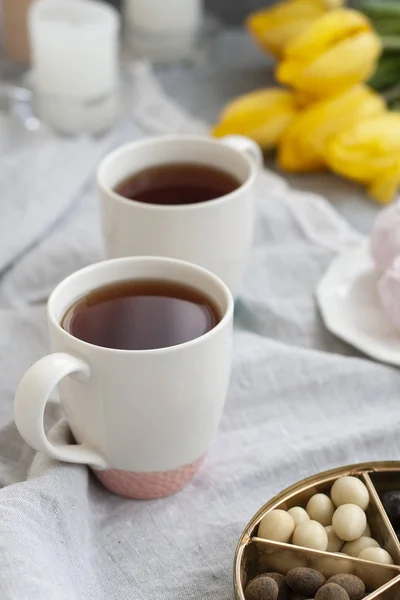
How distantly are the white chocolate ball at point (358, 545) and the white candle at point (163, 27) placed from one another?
83cm

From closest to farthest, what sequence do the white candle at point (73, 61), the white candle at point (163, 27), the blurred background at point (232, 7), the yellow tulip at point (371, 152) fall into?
the yellow tulip at point (371, 152) → the white candle at point (73, 61) → the white candle at point (163, 27) → the blurred background at point (232, 7)

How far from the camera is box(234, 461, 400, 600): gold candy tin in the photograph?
481mm

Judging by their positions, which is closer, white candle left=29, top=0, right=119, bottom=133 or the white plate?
the white plate

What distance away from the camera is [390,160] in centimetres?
90

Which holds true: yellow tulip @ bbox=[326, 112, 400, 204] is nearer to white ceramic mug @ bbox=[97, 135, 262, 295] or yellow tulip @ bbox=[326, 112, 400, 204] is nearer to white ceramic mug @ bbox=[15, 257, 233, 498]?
white ceramic mug @ bbox=[97, 135, 262, 295]

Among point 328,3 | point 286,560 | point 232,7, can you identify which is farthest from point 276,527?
point 232,7

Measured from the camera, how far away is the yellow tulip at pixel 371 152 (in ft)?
2.95

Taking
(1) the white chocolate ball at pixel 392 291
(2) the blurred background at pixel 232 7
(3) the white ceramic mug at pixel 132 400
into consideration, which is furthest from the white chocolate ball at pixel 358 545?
(2) the blurred background at pixel 232 7

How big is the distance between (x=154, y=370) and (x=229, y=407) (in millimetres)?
157

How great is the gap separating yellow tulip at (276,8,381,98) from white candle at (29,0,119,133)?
20 cm

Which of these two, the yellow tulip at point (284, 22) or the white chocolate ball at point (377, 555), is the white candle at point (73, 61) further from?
the white chocolate ball at point (377, 555)

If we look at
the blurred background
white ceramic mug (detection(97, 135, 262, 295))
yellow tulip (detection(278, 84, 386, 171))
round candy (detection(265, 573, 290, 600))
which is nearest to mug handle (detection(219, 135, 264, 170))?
white ceramic mug (detection(97, 135, 262, 295))

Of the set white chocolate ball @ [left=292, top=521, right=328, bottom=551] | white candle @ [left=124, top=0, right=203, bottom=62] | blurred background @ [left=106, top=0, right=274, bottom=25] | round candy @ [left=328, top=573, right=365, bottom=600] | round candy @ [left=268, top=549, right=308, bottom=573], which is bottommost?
blurred background @ [left=106, top=0, right=274, bottom=25]

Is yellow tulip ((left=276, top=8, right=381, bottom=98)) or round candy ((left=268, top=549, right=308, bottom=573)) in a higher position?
yellow tulip ((left=276, top=8, right=381, bottom=98))
